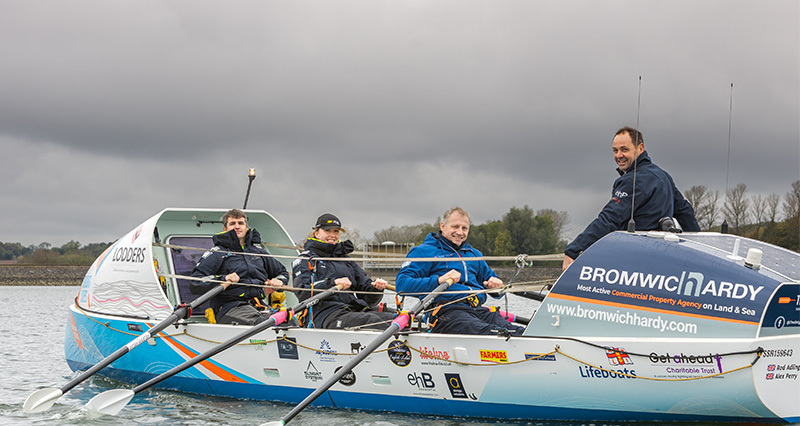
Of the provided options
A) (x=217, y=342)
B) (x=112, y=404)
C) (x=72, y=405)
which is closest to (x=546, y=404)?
(x=217, y=342)

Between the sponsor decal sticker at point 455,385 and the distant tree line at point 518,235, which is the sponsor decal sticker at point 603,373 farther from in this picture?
the distant tree line at point 518,235

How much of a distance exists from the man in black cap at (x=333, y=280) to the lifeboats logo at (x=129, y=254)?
238 cm

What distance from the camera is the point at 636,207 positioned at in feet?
21.4

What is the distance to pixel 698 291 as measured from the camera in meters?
5.55

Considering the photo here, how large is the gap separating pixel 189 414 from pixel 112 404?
32.7 inches

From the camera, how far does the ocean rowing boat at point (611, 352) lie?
543 centimetres

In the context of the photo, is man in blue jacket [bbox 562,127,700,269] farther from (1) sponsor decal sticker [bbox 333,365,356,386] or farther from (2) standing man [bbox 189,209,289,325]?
(2) standing man [bbox 189,209,289,325]

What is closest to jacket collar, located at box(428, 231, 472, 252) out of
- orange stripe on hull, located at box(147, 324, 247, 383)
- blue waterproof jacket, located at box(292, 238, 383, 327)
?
blue waterproof jacket, located at box(292, 238, 383, 327)

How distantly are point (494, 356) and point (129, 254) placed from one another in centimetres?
551

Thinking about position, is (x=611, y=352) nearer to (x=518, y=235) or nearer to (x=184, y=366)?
(x=184, y=366)

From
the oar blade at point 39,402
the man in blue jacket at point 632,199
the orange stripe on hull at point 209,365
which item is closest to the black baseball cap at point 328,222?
the orange stripe on hull at point 209,365

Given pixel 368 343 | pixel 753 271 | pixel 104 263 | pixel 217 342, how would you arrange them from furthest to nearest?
pixel 104 263, pixel 217 342, pixel 368 343, pixel 753 271

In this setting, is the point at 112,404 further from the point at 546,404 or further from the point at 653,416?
the point at 653,416

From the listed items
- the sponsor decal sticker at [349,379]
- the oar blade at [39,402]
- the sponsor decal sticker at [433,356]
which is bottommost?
the oar blade at [39,402]
